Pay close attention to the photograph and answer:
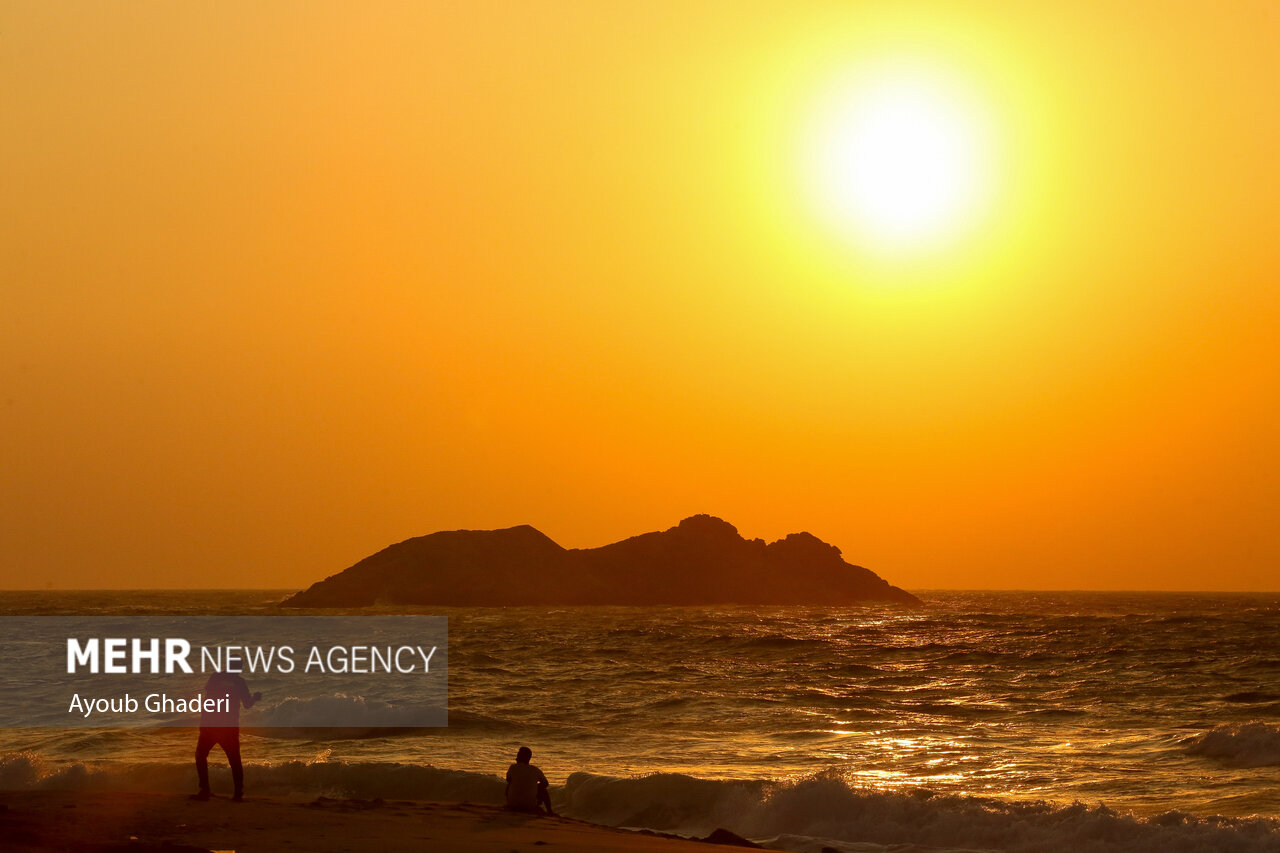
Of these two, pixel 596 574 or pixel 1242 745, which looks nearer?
pixel 1242 745

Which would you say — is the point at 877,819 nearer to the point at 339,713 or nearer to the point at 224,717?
the point at 224,717

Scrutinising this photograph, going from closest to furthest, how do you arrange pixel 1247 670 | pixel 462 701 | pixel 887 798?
1. pixel 887 798
2. pixel 462 701
3. pixel 1247 670

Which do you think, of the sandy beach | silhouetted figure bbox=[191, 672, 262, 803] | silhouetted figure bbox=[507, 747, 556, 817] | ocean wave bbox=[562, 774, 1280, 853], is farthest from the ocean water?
silhouetted figure bbox=[191, 672, 262, 803]

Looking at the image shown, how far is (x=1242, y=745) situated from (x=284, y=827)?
64.0 ft

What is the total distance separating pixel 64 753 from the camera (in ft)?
83.5

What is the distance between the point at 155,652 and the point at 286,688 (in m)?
25.8

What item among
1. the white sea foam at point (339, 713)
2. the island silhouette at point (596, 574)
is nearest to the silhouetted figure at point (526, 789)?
the white sea foam at point (339, 713)

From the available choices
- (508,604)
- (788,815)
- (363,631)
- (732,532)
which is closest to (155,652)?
(363,631)

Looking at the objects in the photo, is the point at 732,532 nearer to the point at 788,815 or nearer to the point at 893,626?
the point at 893,626

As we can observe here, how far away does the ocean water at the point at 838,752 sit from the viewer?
19031mm

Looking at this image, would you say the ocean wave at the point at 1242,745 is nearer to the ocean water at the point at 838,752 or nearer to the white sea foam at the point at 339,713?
the ocean water at the point at 838,752

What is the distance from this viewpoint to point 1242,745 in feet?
81.7

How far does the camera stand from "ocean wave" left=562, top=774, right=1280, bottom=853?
17.3m

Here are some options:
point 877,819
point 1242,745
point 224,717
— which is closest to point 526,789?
point 224,717
